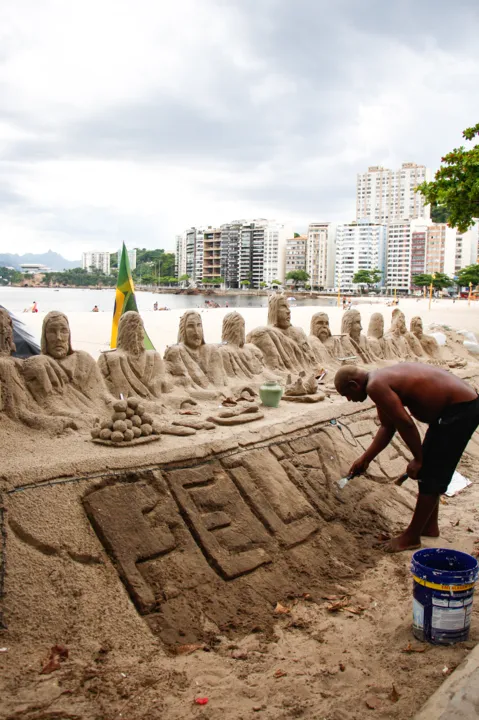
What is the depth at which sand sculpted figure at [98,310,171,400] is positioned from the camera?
788 cm

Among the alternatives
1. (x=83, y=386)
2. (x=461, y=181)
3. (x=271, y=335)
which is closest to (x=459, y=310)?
(x=461, y=181)

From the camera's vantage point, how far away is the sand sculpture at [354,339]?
1302cm

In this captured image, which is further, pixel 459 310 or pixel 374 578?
pixel 459 310

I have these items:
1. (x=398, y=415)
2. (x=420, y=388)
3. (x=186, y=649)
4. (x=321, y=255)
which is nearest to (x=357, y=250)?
(x=321, y=255)

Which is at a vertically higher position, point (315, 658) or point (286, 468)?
point (286, 468)

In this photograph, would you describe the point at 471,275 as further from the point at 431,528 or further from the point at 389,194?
the point at 389,194

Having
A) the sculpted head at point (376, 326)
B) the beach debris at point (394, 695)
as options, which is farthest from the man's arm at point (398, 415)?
the sculpted head at point (376, 326)

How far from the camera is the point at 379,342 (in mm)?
14219

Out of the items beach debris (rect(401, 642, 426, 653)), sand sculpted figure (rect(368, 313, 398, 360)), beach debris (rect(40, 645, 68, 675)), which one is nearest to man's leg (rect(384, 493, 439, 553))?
beach debris (rect(401, 642, 426, 653))

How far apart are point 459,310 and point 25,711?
33299 mm

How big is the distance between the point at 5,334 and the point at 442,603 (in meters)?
5.20

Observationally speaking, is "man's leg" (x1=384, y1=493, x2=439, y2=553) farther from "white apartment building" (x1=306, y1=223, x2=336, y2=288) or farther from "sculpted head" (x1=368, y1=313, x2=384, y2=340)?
"white apartment building" (x1=306, y1=223, x2=336, y2=288)

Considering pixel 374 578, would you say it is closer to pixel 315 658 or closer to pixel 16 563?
pixel 315 658

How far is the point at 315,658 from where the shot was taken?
13.8 ft
